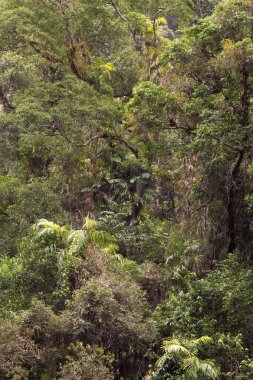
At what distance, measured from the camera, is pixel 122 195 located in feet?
54.3

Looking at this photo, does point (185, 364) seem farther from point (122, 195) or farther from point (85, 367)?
point (122, 195)

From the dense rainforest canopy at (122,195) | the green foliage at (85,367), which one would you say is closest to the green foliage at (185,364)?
the dense rainforest canopy at (122,195)

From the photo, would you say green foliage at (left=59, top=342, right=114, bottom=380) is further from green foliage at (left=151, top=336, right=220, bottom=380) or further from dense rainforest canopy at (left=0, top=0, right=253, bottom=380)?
green foliage at (left=151, top=336, right=220, bottom=380)

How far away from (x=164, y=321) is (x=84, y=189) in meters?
6.90

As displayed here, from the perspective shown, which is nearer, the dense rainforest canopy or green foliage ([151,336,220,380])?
green foliage ([151,336,220,380])

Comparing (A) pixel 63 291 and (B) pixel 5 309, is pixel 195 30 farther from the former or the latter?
(B) pixel 5 309

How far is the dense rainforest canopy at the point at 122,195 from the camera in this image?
30.2ft

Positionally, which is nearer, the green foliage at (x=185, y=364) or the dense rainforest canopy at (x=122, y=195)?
the green foliage at (x=185, y=364)

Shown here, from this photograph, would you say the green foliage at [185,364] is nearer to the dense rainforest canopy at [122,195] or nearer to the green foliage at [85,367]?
the dense rainforest canopy at [122,195]

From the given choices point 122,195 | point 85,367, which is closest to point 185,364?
point 85,367

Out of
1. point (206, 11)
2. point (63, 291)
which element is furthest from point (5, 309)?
point (206, 11)

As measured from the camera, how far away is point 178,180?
14.6m

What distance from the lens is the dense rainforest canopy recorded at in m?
9.20

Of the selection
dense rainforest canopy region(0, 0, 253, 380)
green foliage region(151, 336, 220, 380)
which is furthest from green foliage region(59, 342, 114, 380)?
green foliage region(151, 336, 220, 380)
